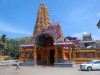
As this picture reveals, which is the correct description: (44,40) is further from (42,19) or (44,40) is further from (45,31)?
(42,19)

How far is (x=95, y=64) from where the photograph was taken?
93.6 feet

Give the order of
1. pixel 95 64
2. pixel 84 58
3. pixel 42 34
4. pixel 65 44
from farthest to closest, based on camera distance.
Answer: pixel 84 58 → pixel 42 34 → pixel 65 44 → pixel 95 64

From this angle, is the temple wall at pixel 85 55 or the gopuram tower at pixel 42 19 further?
the gopuram tower at pixel 42 19

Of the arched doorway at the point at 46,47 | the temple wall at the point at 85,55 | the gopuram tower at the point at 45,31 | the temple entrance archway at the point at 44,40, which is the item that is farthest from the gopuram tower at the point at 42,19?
the temple wall at the point at 85,55

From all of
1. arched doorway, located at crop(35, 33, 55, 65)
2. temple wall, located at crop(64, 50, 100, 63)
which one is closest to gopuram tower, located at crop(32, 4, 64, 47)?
arched doorway, located at crop(35, 33, 55, 65)

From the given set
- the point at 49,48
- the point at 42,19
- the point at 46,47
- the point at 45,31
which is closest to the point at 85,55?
the point at 49,48

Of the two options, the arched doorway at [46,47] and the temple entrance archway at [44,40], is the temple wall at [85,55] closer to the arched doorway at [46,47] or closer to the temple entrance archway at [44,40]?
the arched doorway at [46,47]

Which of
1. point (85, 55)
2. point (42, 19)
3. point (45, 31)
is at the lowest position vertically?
point (85, 55)

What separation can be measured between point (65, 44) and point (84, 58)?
10251 millimetres

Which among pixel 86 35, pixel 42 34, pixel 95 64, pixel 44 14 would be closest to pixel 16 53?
pixel 86 35

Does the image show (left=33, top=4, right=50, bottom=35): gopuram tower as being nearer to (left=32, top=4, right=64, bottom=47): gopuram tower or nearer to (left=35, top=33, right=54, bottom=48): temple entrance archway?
(left=32, top=4, right=64, bottom=47): gopuram tower

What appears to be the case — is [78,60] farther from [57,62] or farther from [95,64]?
[95,64]

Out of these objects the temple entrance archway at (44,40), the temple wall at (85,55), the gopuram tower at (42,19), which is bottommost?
the temple wall at (85,55)

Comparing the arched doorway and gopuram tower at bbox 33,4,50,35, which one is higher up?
Answer: gopuram tower at bbox 33,4,50,35
